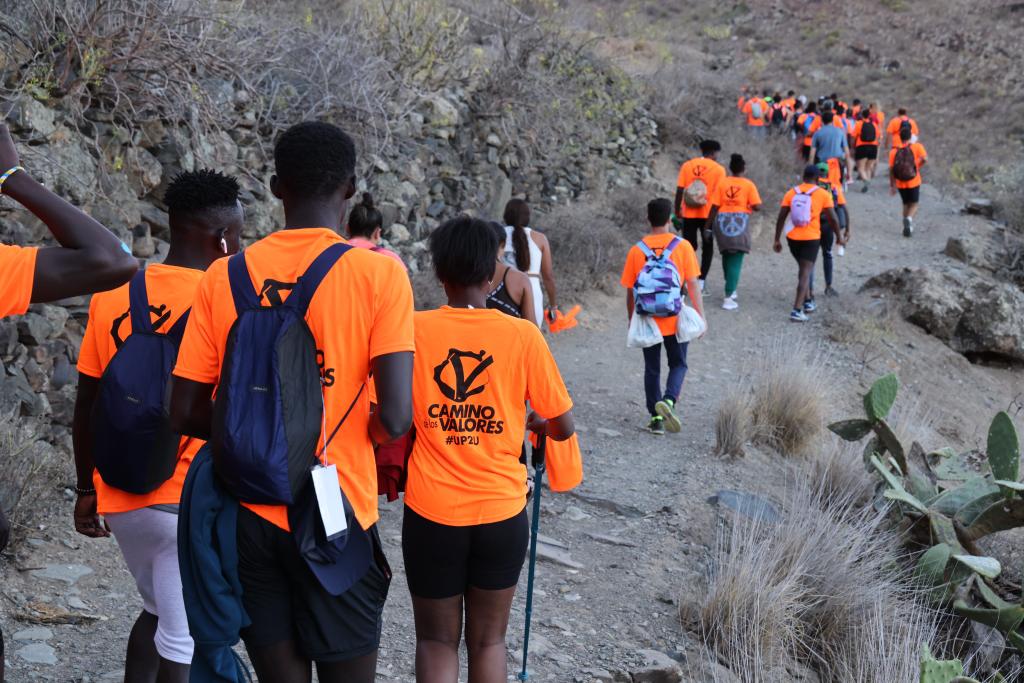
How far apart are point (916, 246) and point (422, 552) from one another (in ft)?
49.1

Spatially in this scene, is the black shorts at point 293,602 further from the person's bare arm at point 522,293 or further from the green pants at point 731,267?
the green pants at point 731,267

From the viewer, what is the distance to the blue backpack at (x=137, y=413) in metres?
2.71

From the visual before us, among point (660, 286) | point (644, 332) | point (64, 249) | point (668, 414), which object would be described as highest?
point (64, 249)

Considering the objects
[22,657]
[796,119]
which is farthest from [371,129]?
[796,119]

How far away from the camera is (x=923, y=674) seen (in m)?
3.47

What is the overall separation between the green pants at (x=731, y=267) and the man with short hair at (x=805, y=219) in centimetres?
47

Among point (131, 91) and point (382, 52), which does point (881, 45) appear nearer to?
point (382, 52)

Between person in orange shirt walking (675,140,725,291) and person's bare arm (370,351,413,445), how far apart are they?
29.4 ft

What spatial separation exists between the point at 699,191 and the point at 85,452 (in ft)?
29.4

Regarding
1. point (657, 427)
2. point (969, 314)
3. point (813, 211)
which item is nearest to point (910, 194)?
point (969, 314)

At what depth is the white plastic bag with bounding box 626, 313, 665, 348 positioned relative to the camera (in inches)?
277

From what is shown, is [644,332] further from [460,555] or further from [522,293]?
[460,555]

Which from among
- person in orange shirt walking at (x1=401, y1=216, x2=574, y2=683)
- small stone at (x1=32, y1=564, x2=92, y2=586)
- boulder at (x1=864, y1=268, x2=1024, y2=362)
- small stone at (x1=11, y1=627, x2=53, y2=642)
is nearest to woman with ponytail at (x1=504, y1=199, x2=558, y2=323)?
small stone at (x1=32, y1=564, x2=92, y2=586)

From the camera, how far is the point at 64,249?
7.66 ft
